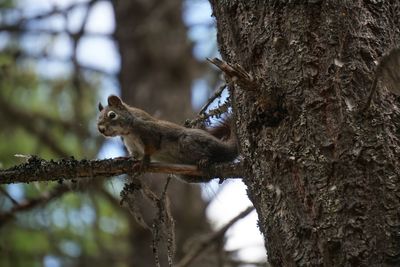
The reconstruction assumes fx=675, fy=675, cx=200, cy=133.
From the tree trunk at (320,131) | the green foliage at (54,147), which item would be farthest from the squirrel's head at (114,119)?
the green foliage at (54,147)

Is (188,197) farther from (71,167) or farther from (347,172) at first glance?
(347,172)

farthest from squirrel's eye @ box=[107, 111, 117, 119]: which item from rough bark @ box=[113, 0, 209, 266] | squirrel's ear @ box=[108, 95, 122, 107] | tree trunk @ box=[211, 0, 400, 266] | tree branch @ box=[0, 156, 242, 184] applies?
rough bark @ box=[113, 0, 209, 266]

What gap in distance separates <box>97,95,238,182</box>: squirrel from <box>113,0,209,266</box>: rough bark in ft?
7.81

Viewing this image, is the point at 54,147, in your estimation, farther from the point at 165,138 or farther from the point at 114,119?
the point at 165,138

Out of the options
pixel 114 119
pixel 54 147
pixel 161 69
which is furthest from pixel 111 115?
pixel 161 69

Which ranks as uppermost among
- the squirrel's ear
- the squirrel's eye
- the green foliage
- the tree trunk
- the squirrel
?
the green foliage

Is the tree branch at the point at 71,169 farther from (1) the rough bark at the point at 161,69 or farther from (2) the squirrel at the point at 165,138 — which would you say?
(1) the rough bark at the point at 161,69

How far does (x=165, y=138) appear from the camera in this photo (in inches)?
128

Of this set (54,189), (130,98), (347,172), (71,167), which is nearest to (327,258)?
(347,172)

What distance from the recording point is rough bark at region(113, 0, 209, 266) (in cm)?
588

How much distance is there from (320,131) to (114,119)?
63.1 inches

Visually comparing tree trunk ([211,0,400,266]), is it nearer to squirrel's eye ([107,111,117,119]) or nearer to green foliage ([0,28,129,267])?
squirrel's eye ([107,111,117,119])

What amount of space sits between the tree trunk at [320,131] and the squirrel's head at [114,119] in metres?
1.22

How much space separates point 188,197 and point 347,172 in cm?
A: 403
